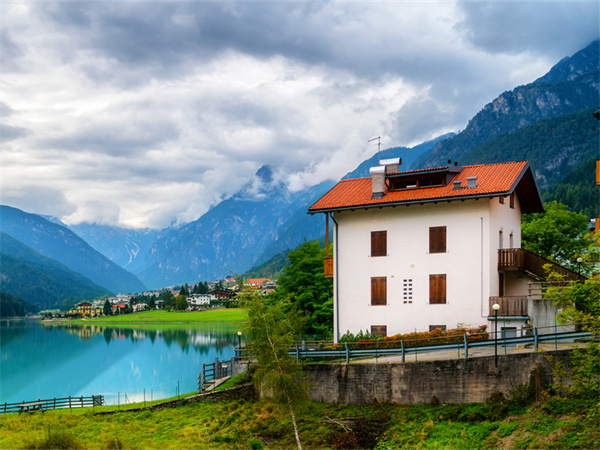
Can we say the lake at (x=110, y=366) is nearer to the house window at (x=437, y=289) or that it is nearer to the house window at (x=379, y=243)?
the house window at (x=379, y=243)

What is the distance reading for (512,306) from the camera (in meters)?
31.0

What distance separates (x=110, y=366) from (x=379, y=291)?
59262 millimetres

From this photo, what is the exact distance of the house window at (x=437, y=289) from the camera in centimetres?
3259

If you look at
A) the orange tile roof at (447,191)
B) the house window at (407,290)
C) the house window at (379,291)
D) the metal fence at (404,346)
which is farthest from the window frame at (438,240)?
the metal fence at (404,346)

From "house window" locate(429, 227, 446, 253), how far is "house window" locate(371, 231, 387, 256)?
8.58 ft

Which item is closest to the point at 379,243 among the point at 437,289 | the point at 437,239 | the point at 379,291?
the point at 379,291

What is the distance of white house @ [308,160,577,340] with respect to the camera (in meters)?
32.0

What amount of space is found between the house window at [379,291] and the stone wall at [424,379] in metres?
6.48

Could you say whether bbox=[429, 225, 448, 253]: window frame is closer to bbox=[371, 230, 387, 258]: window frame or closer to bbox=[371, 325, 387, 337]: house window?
bbox=[371, 230, 387, 258]: window frame

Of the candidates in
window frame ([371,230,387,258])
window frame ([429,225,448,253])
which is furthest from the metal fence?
window frame ([371,230,387,258])

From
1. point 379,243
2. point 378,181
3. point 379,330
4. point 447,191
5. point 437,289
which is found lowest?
point 379,330

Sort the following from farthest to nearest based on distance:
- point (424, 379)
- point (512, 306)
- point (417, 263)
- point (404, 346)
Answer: point (417, 263) < point (512, 306) < point (404, 346) < point (424, 379)

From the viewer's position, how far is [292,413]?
86.4 feet

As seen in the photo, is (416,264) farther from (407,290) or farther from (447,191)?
(447,191)
